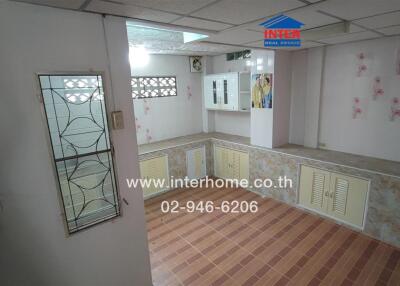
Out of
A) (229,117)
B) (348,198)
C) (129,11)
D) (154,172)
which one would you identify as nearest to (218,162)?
(229,117)

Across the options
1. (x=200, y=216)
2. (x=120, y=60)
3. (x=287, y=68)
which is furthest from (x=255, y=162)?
(x=120, y=60)

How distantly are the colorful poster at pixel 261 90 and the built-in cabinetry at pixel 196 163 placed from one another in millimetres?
1465

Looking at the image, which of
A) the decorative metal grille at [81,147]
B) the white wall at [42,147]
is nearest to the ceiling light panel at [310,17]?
the white wall at [42,147]

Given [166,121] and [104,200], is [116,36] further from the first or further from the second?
[166,121]

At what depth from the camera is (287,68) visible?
12.1ft

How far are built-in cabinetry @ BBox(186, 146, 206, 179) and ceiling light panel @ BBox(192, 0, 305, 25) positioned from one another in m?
2.98

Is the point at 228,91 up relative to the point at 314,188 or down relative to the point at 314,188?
up

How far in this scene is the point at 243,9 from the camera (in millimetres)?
1519

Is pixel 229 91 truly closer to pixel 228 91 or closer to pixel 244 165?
pixel 228 91

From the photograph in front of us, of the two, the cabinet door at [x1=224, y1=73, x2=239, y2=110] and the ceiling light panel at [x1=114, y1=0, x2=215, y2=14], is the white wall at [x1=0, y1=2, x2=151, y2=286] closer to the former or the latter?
the ceiling light panel at [x1=114, y1=0, x2=215, y2=14]

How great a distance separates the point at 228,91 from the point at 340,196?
8.32ft

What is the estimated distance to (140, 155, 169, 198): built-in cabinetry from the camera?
3.88 m

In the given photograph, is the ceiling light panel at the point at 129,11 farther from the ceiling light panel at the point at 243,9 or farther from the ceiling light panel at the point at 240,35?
the ceiling light panel at the point at 240,35

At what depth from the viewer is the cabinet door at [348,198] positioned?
283 cm
